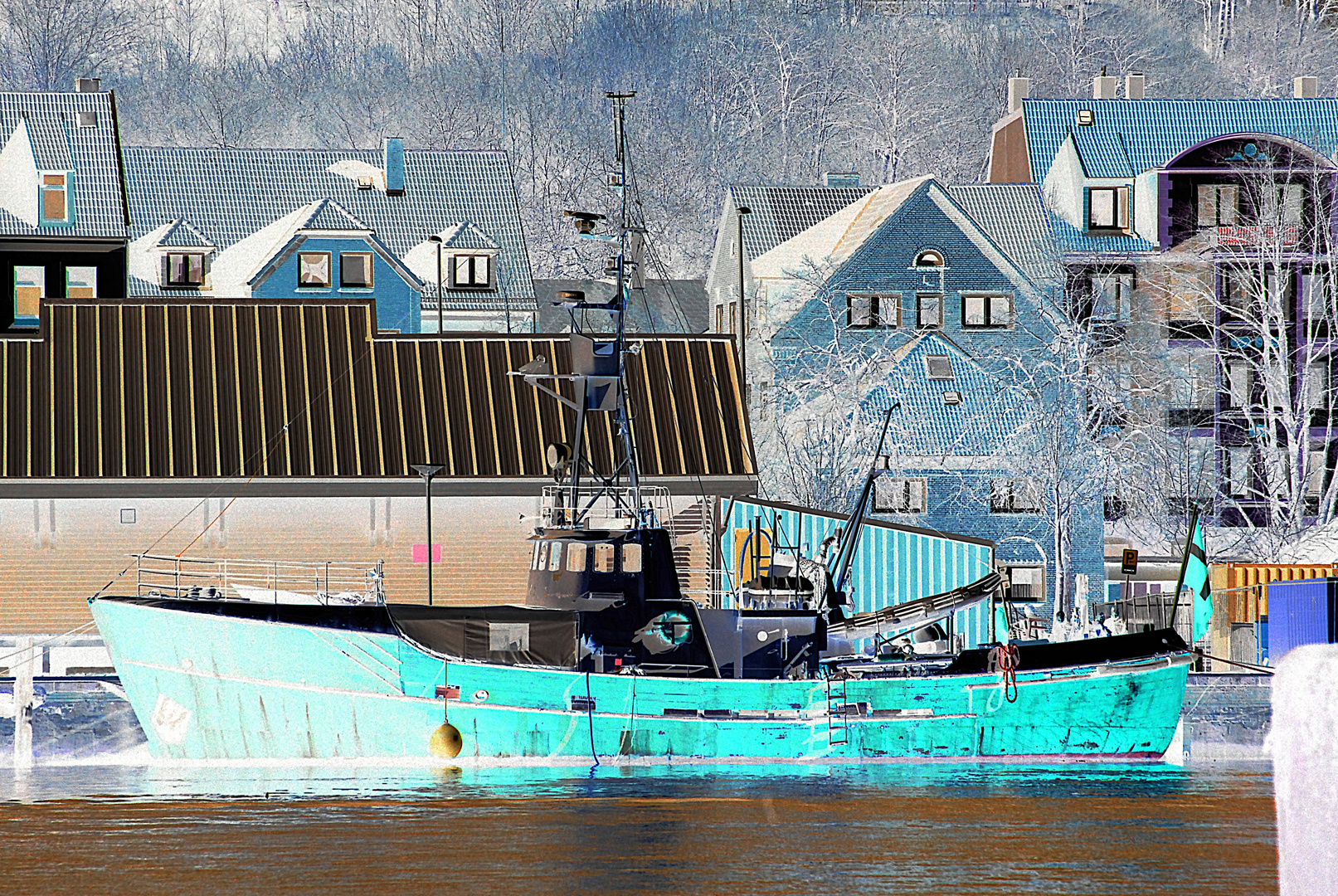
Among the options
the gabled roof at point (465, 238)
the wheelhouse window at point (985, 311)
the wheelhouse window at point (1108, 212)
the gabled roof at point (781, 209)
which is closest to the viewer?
the wheelhouse window at point (985, 311)

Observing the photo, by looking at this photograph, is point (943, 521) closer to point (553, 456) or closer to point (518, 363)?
point (518, 363)

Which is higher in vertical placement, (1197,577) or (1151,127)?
(1151,127)

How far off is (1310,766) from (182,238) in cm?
5810

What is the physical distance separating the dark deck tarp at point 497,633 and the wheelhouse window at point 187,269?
34.2m

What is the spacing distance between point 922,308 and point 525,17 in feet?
222

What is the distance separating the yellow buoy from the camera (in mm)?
28094

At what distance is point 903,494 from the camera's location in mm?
54938

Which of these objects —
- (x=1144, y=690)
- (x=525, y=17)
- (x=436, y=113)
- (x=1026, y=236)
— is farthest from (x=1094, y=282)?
(x=525, y=17)

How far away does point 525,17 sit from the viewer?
4710 inches

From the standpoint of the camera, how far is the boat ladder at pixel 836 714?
96.6 feet

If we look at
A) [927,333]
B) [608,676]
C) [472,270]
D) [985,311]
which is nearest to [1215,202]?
[985,311]

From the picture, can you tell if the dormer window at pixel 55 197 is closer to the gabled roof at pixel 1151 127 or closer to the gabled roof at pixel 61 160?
the gabled roof at pixel 61 160

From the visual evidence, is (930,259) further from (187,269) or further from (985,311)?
(187,269)

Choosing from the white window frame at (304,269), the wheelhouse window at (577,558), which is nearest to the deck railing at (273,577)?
the wheelhouse window at (577,558)
